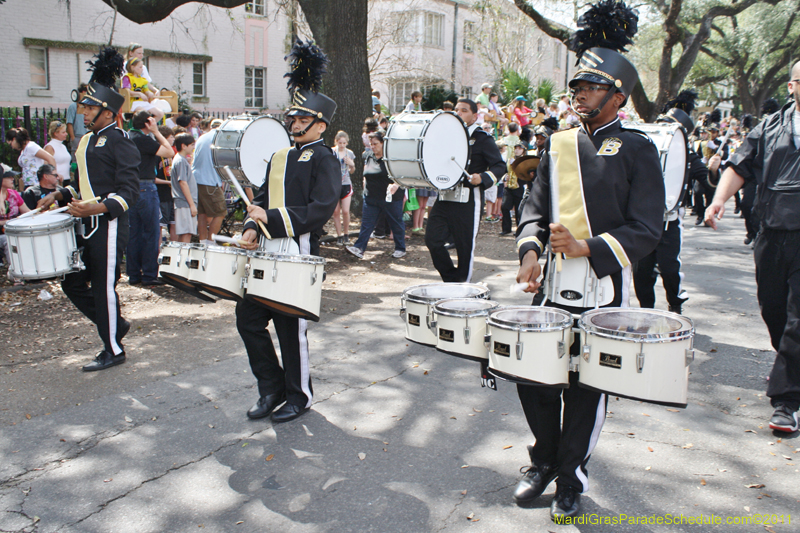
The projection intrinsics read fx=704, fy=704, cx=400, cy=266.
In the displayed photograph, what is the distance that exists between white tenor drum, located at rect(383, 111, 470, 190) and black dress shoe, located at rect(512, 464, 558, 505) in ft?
12.9

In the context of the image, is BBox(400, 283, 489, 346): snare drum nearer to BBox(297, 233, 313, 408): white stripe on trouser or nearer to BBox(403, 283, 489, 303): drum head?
BBox(403, 283, 489, 303): drum head

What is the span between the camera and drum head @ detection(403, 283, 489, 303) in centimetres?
350

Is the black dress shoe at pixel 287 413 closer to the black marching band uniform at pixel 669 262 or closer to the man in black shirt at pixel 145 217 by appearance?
the black marching band uniform at pixel 669 262

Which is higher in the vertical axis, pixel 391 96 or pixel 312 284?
pixel 391 96

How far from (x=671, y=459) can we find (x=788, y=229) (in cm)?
168

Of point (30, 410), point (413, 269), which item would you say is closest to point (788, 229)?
point (30, 410)

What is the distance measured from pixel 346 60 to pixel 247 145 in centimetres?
423

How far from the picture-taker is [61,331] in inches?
261

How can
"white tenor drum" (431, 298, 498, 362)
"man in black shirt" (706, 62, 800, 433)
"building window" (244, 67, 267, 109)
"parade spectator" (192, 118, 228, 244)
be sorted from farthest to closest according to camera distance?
"building window" (244, 67, 267, 109)
"parade spectator" (192, 118, 228, 244)
"man in black shirt" (706, 62, 800, 433)
"white tenor drum" (431, 298, 498, 362)

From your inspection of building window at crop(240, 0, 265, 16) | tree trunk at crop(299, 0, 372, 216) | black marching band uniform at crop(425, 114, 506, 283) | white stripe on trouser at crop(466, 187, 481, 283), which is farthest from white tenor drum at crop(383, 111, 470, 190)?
building window at crop(240, 0, 265, 16)

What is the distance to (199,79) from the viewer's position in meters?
25.7

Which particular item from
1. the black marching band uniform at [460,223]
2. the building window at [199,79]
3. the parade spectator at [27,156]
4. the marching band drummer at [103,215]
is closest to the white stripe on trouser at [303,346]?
the marching band drummer at [103,215]

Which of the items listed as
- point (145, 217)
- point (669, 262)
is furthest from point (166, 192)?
point (669, 262)

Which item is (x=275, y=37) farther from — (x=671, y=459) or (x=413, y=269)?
(x=671, y=459)
